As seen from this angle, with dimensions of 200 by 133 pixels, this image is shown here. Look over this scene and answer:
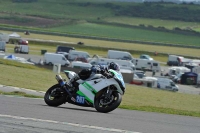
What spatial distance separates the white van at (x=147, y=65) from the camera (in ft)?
210

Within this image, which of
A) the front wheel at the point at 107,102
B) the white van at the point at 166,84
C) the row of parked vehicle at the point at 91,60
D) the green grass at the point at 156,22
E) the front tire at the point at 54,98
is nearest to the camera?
the front wheel at the point at 107,102

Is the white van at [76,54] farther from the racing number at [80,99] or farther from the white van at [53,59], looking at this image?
the racing number at [80,99]

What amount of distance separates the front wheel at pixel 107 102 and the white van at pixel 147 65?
167 feet

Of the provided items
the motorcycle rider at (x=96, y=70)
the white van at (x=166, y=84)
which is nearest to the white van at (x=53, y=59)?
the white van at (x=166, y=84)

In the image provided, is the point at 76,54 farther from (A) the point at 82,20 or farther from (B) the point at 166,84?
(A) the point at 82,20

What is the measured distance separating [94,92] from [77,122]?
3125 mm

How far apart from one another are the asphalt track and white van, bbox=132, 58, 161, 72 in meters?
51.3

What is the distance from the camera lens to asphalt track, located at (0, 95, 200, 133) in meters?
9.23

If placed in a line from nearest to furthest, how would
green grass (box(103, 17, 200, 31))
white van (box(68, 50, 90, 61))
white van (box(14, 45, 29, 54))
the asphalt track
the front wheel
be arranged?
the asphalt track → the front wheel → white van (box(68, 50, 90, 61)) → white van (box(14, 45, 29, 54)) → green grass (box(103, 17, 200, 31))

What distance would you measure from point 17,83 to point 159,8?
417 feet

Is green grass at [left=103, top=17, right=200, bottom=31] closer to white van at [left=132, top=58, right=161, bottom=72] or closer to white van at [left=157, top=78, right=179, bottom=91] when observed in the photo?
white van at [left=132, top=58, right=161, bottom=72]

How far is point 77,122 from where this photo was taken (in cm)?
1030

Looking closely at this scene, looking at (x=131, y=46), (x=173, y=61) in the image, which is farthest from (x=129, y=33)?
(x=173, y=61)

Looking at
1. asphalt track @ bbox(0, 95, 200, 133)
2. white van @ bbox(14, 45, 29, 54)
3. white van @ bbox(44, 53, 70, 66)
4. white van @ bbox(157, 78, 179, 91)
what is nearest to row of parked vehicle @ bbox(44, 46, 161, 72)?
white van @ bbox(44, 53, 70, 66)
